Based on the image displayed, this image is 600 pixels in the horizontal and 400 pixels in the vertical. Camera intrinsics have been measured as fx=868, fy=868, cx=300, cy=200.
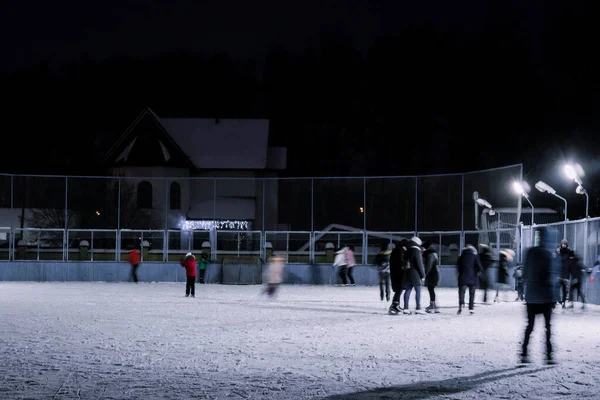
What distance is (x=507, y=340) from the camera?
44.4 feet

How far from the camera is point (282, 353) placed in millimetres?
11695

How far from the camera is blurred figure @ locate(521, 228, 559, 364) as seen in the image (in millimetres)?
10711

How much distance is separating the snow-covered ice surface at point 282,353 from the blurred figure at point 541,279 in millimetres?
612

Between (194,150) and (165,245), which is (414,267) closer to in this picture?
(165,245)

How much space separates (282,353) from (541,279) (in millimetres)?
3535

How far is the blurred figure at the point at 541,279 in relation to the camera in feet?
35.1

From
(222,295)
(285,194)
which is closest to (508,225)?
(222,295)

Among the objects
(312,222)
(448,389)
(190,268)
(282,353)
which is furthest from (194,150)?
(448,389)

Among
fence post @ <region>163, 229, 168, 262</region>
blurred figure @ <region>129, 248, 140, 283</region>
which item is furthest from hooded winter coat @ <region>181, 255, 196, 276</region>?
fence post @ <region>163, 229, 168, 262</region>

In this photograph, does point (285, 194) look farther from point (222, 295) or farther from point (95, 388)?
point (95, 388)

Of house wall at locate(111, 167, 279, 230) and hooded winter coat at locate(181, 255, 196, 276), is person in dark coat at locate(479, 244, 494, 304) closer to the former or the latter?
hooded winter coat at locate(181, 255, 196, 276)

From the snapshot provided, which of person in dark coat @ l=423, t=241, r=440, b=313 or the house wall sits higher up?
the house wall

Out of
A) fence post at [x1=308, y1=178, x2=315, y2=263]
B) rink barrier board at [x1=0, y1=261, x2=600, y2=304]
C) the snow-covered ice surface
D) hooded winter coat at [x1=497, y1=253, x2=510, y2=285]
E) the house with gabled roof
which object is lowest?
the snow-covered ice surface

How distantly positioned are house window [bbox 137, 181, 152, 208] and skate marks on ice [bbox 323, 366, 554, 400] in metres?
38.2
